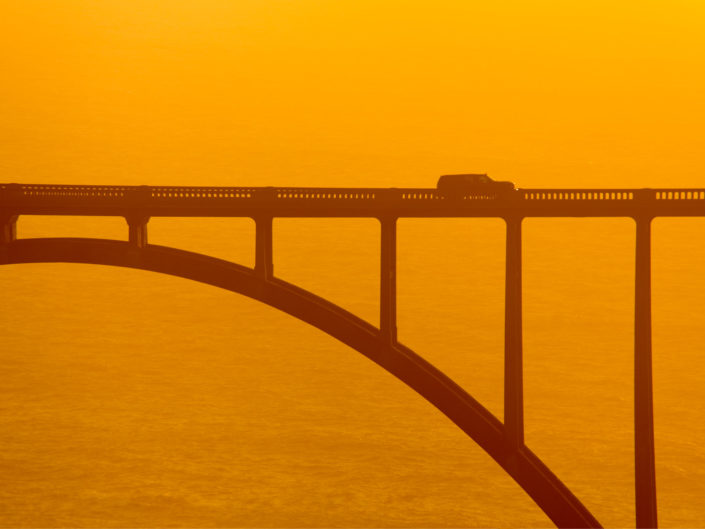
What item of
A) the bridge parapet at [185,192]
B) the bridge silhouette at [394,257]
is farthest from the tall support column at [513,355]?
the bridge parapet at [185,192]

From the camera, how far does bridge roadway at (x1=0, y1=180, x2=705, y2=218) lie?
31.9m

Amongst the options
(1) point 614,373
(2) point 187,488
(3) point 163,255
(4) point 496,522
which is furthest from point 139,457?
(3) point 163,255

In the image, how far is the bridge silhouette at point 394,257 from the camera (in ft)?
102

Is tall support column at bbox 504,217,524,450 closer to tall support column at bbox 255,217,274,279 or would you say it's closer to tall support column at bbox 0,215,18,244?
tall support column at bbox 255,217,274,279

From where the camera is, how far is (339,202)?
35.1 meters

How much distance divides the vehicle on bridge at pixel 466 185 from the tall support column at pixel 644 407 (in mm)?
5181

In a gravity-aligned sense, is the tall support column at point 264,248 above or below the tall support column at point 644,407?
above

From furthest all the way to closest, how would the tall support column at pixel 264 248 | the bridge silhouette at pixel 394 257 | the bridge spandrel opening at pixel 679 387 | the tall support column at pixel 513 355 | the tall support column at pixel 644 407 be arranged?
the bridge spandrel opening at pixel 679 387 < the tall support column at pixel 264 248 < the tall support column at pixel 513 355 < the bridge silhouette at pixel 394 257 < the tall support column at pixel 644 407

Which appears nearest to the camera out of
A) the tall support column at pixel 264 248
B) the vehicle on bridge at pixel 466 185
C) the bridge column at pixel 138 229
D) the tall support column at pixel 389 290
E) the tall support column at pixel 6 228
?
the tall support column at pixel 389 290

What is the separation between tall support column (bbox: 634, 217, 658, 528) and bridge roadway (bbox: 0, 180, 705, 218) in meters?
2.01

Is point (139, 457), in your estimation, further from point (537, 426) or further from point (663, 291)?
point (663, 291)

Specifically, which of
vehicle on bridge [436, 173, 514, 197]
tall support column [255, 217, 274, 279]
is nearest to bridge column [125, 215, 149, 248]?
tall support column [255, 217, 274, 279]

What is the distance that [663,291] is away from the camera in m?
186

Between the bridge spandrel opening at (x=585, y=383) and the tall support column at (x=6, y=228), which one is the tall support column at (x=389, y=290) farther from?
the bridge spandrel opening at (x=585, y=383)
